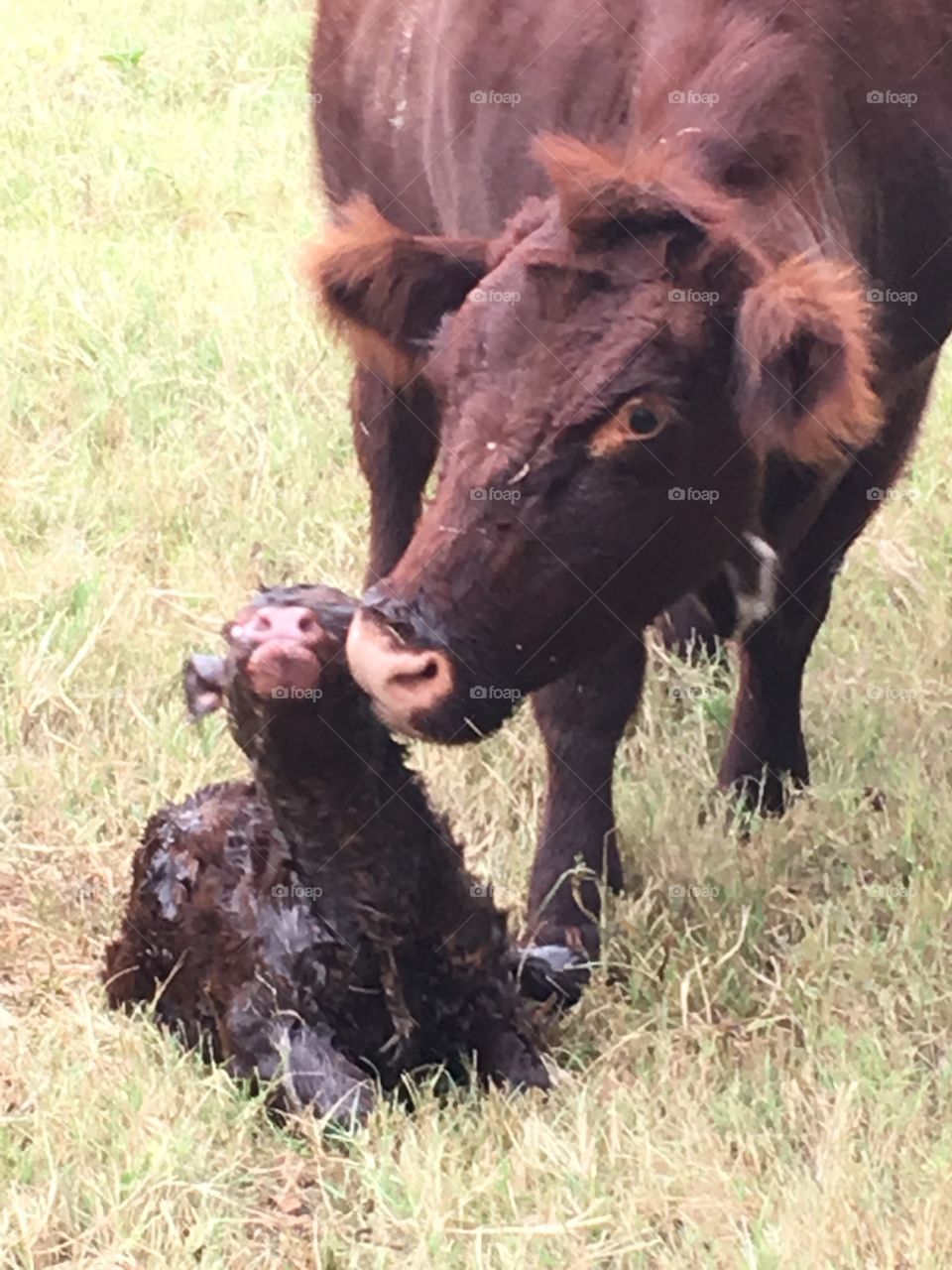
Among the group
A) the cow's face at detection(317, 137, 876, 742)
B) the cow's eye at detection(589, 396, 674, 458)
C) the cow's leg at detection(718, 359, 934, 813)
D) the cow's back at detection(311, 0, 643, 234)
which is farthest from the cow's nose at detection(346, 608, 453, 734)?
the cow's leg at detection(718, 359, 934, 813)

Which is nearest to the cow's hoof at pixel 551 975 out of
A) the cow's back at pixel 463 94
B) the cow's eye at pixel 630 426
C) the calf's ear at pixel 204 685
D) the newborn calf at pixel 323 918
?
the newborn calf at pixel 323 918

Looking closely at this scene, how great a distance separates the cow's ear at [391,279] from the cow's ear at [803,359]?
49cm

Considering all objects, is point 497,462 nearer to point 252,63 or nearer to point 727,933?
point 727,933

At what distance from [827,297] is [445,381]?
1.82 ft

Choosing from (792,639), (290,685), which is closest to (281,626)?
(290,685)

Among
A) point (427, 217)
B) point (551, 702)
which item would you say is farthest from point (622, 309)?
point (427, 217)

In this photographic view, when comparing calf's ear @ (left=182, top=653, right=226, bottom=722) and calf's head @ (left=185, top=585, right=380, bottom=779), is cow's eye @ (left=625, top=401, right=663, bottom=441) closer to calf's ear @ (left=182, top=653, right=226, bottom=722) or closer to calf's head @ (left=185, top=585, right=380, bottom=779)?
calf's head @ (left=185, top=585, right=380, bottom=779)

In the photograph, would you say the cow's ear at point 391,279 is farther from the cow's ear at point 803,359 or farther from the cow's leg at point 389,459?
the cow's leg at point 389,459

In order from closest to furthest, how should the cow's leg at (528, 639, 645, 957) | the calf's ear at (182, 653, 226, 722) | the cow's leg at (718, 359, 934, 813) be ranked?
the calf's ear at (182, 653, 226, 722) → the cow's leg at (528, 639, 645, 957) → the cow's leg at (718, 359, 934, 813)

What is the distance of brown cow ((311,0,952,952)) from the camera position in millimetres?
2580

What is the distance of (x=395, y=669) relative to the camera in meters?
2.57

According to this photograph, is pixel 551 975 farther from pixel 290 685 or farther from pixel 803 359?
pixel 803 359

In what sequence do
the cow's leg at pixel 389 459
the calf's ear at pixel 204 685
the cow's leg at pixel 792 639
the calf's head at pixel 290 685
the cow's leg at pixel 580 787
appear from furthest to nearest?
the cow's leg at pixel 389 459, the cow's leg at pixel 792 639, the cow's leg at pixel 580 787, the calf's ear at pixel 204 685, the calf's head at pixel 290 685

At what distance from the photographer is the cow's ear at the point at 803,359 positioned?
2492mm
